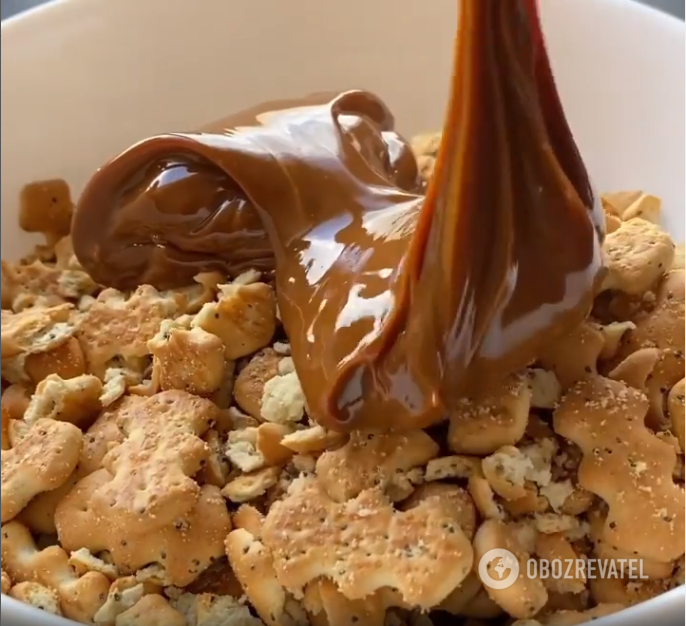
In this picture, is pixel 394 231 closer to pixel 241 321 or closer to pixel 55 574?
pixel 241 321

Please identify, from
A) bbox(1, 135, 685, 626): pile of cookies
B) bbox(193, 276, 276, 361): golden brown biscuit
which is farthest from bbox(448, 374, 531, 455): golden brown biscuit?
bbox(193, 276, 276, 361): golden brown biscuit

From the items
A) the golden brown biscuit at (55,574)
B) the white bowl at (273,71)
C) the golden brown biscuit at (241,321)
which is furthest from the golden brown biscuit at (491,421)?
the white bowl at (273,71)

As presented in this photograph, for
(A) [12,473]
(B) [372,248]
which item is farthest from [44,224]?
(B) [372,248]

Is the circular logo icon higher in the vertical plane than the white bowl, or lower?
lower

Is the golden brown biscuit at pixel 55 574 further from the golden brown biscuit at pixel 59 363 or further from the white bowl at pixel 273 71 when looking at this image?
the white bowl at pixel 273 71

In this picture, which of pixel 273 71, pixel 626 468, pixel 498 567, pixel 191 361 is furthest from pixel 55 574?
pixel 273 71

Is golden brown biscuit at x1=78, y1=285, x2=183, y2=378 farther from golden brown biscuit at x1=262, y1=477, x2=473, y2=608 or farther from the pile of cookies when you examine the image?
golden brown biscuit at x1=262, y1=477, x2=473, y2=608

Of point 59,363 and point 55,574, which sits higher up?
point 59,363
